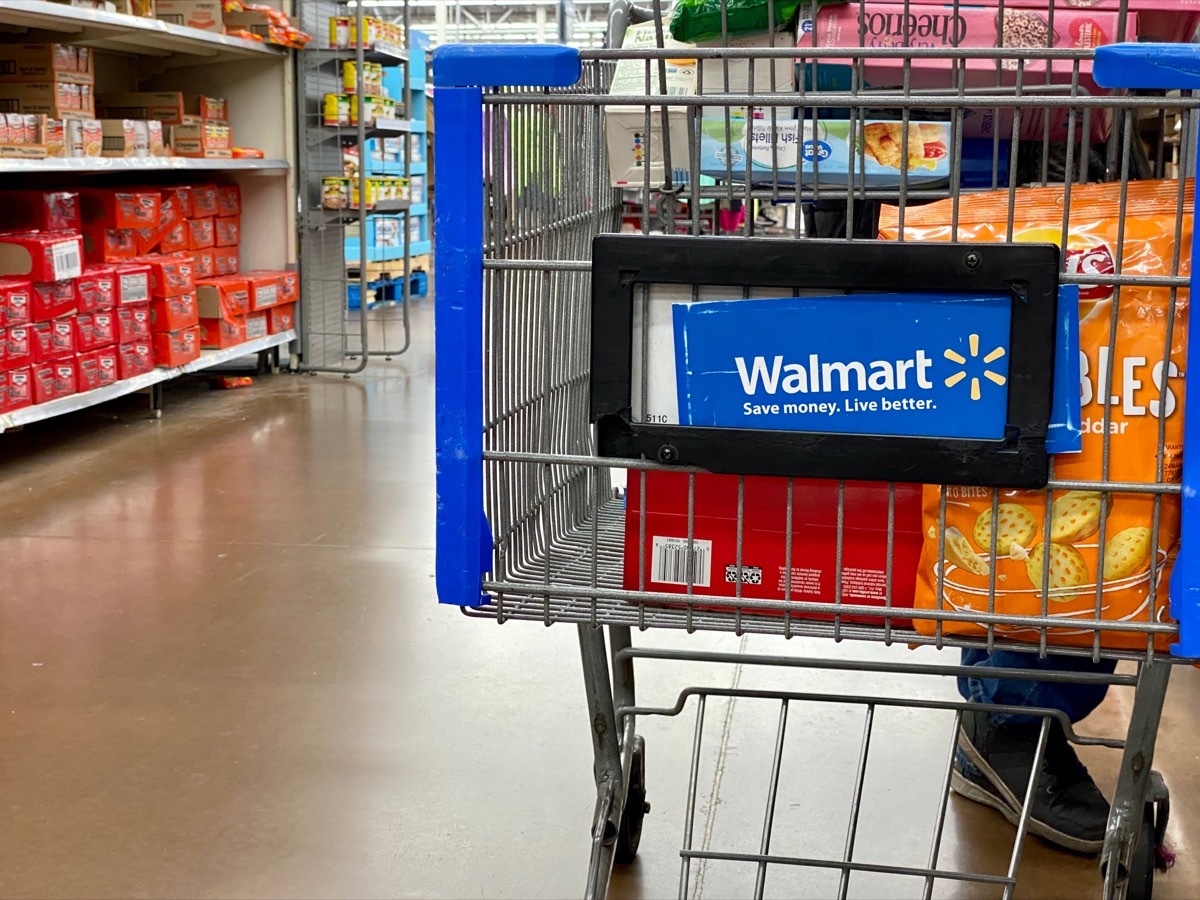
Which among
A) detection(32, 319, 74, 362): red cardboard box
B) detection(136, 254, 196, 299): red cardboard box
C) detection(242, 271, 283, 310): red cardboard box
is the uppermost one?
detection(136, 254, 196, 299): red cardboard box

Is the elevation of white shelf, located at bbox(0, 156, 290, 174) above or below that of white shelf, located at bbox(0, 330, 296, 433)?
above

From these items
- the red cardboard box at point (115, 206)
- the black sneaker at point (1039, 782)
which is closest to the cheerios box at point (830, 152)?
the black sneaker at point (1039, 782)

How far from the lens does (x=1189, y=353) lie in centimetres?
114

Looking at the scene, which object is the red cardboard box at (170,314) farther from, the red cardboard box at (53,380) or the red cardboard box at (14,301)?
the red cardboard box at (14,301)

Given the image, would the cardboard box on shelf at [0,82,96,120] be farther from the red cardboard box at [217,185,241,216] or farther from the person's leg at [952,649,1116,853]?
the person's leg at [952,649,1116,853]

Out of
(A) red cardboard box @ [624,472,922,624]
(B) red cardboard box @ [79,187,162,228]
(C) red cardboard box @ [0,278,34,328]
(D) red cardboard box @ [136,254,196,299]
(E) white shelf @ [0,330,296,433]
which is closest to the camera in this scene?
(A) red cardboard box @ [624,472,922,624]

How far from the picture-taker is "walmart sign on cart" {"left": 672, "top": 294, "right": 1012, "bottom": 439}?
1190mm

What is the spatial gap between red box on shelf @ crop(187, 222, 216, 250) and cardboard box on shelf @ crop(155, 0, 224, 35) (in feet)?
2.64

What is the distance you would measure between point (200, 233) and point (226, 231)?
296 millimetres

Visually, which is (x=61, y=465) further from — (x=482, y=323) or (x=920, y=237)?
(x=920, y=237)

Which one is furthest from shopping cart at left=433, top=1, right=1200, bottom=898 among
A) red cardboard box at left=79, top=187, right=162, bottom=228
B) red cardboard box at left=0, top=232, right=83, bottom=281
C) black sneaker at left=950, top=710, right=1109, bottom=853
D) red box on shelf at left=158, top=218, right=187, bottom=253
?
red box on shelf at left=158, top=218, right=187, bottom=253

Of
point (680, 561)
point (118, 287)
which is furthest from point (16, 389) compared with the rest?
point (680, 561)

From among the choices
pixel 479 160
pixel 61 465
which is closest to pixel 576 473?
pixel 479 160

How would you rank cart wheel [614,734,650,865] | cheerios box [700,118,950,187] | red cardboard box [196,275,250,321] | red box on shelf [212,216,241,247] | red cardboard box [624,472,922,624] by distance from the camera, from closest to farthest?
red cardboard box [624,472,922,624] → cheerios box [700,118,950,187] → cart wheel [614,734,650,865] → red cardboard box [196,275,250,321] → red box on shelf [212,216,241,247]
